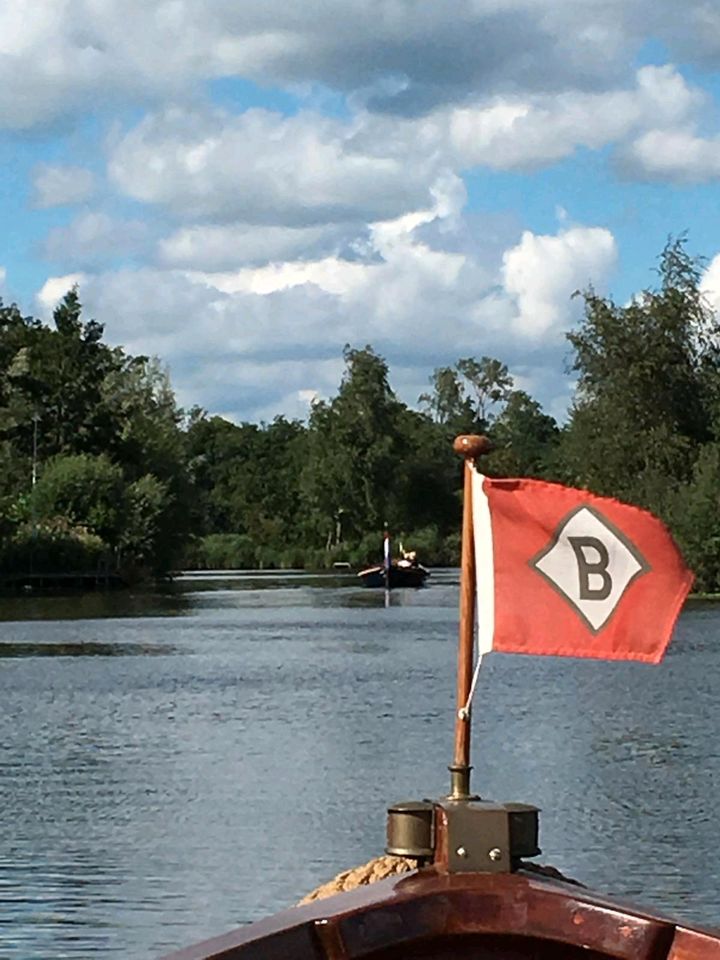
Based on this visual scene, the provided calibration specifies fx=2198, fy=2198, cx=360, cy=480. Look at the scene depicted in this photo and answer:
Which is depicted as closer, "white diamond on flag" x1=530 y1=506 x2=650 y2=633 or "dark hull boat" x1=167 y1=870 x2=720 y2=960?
"dark hull boat" x1=167 y1=870 x2=720 y2=960

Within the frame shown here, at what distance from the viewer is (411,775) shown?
2189cm

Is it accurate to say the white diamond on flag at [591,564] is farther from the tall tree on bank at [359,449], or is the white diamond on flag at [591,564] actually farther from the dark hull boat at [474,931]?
the tall tree on bank at [359,449]

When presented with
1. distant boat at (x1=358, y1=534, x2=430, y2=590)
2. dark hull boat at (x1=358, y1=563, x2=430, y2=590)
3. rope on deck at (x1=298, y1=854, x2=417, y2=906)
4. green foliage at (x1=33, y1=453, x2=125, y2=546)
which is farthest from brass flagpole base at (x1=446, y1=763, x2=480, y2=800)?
dark hull boat at (x1=358, y1=563, x2=430, y2=590)

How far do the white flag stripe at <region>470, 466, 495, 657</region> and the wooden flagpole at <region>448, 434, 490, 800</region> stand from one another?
0.09 ft

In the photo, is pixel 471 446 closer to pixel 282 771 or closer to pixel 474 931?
pixel 474 931

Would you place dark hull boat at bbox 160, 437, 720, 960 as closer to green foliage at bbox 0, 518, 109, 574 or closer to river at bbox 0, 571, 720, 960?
river at bbox 0, 571, 720, 960

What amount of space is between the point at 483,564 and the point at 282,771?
17.3 meters

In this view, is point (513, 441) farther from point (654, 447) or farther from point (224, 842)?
point (224, 842)

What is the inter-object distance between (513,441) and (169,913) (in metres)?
128

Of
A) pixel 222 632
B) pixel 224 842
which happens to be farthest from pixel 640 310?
pixel 224 842

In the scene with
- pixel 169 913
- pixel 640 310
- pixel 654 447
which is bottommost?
pixel 169 913

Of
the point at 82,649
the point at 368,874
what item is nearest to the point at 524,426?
the point at 82,649

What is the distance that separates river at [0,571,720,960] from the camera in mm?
15031

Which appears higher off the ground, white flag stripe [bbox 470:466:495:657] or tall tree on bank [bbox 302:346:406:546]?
tall tree on bank [bbox 302:346:406:546]
